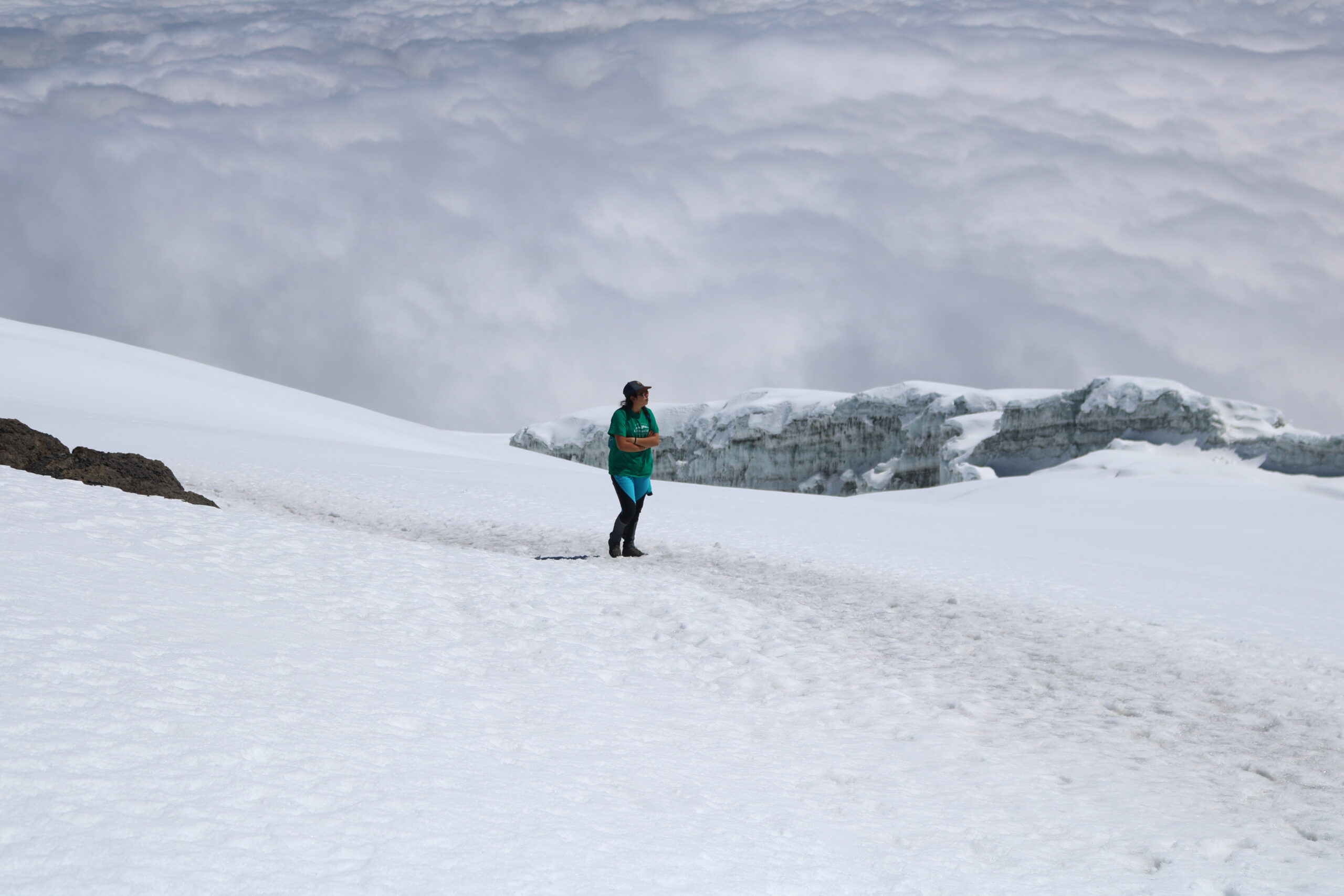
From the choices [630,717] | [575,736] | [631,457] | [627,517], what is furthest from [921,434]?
[575,736]

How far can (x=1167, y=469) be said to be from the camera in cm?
4062

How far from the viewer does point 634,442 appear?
1062cm

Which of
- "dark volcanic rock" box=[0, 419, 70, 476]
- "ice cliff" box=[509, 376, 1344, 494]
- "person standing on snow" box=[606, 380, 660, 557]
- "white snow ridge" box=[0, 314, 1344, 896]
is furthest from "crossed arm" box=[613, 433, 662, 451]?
"ice cliff" box=[509, 376, 1344, 494]

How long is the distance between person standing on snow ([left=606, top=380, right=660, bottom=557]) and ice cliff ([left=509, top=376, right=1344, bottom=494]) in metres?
43.5

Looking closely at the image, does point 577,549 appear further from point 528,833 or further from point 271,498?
point 528,833

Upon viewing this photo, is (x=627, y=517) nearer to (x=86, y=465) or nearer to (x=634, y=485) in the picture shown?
(x=634, y=485)

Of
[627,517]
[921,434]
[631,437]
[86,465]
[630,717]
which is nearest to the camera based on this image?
[630,717]

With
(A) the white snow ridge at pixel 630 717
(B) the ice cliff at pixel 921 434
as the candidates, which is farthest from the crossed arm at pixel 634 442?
(B) the ice cliff at pixel 921 434

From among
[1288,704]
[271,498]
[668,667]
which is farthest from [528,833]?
[271,498]

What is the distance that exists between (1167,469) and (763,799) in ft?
135

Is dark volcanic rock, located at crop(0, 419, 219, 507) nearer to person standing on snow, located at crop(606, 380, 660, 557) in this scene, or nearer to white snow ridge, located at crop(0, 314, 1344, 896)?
white snow ridge, located at crop(0, 314, 1344, 896)

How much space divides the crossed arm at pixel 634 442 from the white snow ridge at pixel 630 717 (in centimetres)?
129

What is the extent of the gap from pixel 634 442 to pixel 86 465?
5978 mm

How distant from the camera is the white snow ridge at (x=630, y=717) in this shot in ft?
12.0
